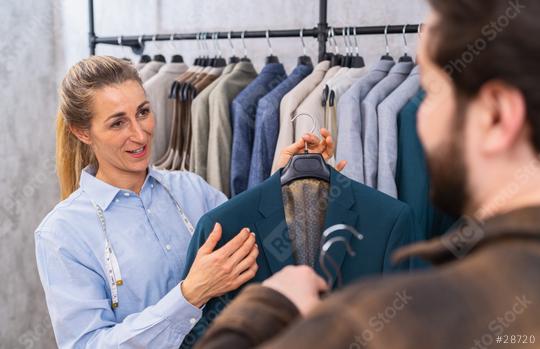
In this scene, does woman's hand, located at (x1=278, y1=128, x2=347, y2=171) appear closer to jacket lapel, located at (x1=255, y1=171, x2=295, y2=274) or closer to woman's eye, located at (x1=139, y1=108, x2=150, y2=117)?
jacket lapel, located at (x1=255, y1=171, x2=295, y2=274)

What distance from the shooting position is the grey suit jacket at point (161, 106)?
85.0 inches

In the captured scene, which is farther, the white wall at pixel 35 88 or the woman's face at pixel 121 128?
the white wall at pixel 35 88

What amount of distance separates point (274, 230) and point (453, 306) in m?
0.82

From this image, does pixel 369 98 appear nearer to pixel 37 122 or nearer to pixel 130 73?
pixel 130 73

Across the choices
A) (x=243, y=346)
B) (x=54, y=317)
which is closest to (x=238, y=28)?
(x=54, y=317)

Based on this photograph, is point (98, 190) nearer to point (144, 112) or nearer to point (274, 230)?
point (144, 112)

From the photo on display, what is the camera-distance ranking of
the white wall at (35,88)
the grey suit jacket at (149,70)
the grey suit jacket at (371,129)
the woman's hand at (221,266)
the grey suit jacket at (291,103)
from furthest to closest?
the white wall at (35,88)
the grey suit jacket at (149,70)
the grey suit jacket at (291,103)
the grey suit jacket at (371,129)
the woman's hand at (221,266)

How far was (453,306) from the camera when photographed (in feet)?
Result: 1.54

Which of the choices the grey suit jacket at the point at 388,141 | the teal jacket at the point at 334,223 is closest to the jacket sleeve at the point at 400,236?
the teal jacket at the point at 334,223

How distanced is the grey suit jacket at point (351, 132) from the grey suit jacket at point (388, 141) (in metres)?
0.06

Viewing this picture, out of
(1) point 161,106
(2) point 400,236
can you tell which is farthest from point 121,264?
(1) point 161,106

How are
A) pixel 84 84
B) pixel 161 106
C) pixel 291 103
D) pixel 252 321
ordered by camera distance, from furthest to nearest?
pixel 161 106, pixel 291 103, pixel 84 84, pixel 252 321

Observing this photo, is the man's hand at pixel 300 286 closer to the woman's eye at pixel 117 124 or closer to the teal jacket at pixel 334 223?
the teal jacket at pixel 334 223

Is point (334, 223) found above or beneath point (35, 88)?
beneath
